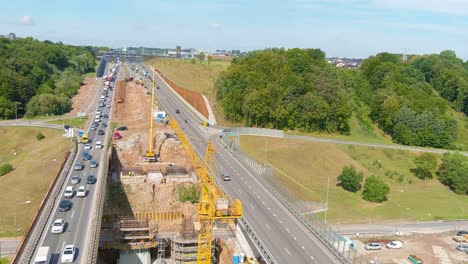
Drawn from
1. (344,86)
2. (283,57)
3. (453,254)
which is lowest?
(453,254)

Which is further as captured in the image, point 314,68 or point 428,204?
point 314,68

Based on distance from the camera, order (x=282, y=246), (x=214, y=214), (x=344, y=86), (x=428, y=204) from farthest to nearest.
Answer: (x=344, y=86) < (x=428, y=204) < (x=214, y=214) < (x=282, y=246)

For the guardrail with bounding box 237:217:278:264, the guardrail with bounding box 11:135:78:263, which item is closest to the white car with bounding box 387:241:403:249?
the guardrail with bounding box 237:217:278:264

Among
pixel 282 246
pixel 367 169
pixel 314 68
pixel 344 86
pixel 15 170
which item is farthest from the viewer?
pixel 344 86

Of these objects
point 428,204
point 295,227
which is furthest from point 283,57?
point 295,227

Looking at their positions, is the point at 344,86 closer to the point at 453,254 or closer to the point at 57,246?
the point at 453,254

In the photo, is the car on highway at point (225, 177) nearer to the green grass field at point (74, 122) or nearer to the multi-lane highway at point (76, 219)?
the multi-lane highway at point (76, 219)

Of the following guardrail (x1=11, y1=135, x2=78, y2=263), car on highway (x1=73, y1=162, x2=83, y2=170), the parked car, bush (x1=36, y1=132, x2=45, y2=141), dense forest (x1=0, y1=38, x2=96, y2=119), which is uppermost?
dense forest (x1=0, y1=38, x2=96, y2=119)

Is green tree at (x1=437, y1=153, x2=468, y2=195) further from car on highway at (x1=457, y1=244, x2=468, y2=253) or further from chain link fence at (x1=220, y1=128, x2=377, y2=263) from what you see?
chain link fence at (x1=220, y1=128, x2=377, y2=263)
